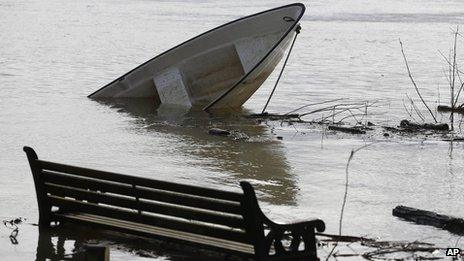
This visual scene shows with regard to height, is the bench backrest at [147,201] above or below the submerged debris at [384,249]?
above

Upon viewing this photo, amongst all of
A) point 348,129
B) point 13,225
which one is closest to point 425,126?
point 348,129

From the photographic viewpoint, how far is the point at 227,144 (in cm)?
1538

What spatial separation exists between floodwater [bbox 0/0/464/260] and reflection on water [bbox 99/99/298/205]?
23 mm

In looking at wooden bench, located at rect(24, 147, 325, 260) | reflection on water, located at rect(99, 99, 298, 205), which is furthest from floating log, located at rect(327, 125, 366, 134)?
wooden bench, located at rect(24, 147, 325, 260)

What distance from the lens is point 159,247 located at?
336 inches

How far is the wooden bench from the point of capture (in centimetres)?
750

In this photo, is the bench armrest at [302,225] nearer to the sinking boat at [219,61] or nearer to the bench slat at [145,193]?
the bench slat at [145,193]

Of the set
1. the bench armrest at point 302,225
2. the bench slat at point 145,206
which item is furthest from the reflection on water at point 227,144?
the bench armrest at point 302,225

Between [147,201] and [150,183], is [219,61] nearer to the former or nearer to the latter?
[147,201]

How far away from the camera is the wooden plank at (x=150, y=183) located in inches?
297

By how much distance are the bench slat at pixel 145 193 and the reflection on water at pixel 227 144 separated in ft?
9.50

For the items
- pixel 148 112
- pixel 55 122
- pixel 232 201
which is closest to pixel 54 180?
pixel 232 201

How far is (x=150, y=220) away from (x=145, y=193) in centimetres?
29

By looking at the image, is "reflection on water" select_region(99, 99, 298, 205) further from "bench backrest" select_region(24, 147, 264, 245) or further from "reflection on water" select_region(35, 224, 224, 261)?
"bench backrest" select_region(24, 147, 264, 245)
